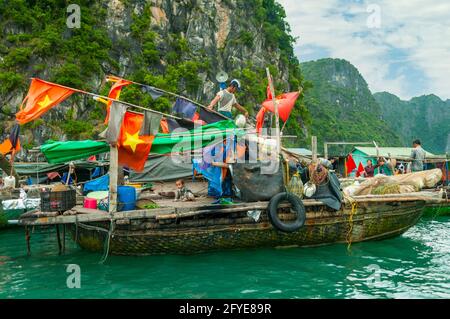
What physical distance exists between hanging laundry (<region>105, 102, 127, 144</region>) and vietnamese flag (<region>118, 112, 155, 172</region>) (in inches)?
4.5

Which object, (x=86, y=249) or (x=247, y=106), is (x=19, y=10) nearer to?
(x=247, y=106)

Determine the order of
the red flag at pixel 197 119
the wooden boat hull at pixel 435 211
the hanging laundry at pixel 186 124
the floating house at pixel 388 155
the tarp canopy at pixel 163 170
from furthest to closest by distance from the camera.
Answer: the floating house at pixel 388 155 → the wooden boat hull at pixel 435 211 → the tarp canopy at pixel 163 170 → the red flag at pixel 197 119 → the hanging laundry at pixel 186 124

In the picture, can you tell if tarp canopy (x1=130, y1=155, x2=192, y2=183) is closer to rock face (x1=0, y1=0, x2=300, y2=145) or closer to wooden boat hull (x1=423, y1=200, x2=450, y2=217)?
wooden boat hull (x1=423, y1=200, x2=450, y2=217)

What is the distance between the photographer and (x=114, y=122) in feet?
24.7

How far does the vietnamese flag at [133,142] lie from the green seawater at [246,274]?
2180mm

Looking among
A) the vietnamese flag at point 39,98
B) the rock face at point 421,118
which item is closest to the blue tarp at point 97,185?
the vietnamese flag at point 39,98

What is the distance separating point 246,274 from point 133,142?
11.8 ft

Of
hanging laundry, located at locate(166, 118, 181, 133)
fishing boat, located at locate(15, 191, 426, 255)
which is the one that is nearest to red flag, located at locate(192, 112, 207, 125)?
hanging laundry, located at locate(166, 118, 181, 133)

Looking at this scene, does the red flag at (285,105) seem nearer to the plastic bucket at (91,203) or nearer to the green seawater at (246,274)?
the green seawater at (246,274)

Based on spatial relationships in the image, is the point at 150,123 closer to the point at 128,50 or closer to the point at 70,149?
the point at 70,149

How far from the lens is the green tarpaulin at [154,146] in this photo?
7852 millimetres

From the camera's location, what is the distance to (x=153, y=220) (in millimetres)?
7785

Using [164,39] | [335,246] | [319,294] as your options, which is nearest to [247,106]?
[164,39]
